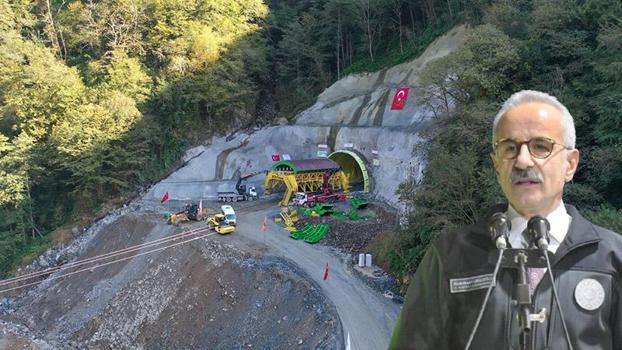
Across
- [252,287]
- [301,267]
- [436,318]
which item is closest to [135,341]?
[252,287]

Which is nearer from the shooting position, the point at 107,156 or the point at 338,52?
the point at 107,156

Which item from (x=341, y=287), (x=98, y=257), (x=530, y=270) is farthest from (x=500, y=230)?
(x=98, y=257)

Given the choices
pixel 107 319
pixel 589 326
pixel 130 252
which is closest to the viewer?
pixel 589 326

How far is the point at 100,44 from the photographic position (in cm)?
4066

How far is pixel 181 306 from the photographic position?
20859mm

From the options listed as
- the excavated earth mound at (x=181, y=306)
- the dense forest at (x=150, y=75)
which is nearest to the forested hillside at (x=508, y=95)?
the dense forest at (x=150, y=75)

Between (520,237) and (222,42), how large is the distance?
130 feet

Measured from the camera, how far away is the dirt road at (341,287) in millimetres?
15555

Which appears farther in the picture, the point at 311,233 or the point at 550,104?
the point at 311,233

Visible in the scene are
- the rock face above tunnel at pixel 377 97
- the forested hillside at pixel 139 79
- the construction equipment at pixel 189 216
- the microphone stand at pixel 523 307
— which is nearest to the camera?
the microphone stand at pixel 523 307

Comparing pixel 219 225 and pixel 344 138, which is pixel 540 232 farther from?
pixel 344 138

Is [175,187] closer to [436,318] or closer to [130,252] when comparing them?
[130,252]

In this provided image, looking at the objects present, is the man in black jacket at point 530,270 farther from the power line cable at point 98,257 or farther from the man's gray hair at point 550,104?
the power line cable at point 98,257

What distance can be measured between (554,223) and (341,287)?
56.7 ft
